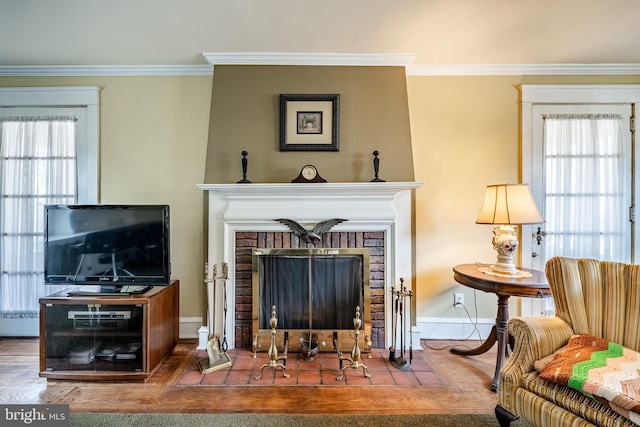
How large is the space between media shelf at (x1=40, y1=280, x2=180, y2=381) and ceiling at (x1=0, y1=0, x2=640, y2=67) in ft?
6.26

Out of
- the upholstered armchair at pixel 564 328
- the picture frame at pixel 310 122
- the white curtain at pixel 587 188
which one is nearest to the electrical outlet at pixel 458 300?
the white curtain at pixel 587 188

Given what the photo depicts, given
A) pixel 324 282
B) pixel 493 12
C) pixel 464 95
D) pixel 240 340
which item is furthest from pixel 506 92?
pixel 240 340

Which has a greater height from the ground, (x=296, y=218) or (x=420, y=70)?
(x=420, y=70)

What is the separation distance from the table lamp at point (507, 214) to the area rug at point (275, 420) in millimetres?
976

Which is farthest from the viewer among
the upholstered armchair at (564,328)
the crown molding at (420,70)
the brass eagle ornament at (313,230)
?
the crown molding at (420,70)

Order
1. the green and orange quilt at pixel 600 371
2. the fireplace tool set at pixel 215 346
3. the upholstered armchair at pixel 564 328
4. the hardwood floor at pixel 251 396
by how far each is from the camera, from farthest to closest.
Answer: the fireplace tool set at pixel 215 346, the hardwood floor at pixel 251 396, the upholstered armchair at pixel 564 328, the green and orange quilt at pixel 600 371

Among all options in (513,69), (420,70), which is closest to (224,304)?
(420,70)

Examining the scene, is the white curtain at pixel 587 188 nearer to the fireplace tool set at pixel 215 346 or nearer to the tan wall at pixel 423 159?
the tan wall at pixel 423 159

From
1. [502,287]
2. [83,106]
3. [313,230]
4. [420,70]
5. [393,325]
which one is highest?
[420,70]

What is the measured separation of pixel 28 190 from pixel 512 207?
3967mm

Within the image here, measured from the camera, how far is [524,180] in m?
2.65

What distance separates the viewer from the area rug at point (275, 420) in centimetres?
164

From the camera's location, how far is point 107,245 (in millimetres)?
2230

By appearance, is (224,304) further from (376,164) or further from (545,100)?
(545,100)
